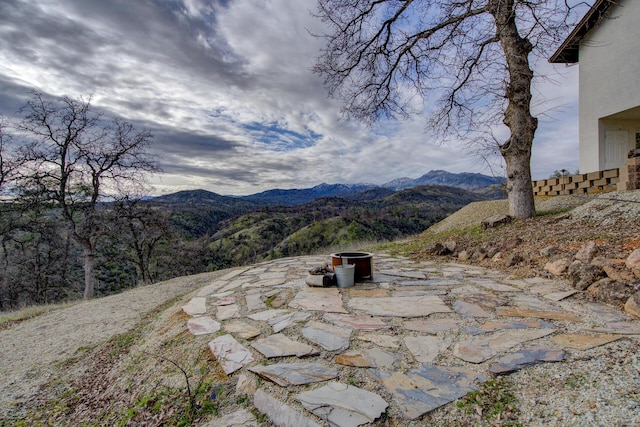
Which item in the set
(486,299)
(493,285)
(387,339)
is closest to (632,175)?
(493,285)

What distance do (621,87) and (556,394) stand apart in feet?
34.5

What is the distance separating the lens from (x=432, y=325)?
7.10 feet

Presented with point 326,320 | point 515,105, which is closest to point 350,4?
point 515,105

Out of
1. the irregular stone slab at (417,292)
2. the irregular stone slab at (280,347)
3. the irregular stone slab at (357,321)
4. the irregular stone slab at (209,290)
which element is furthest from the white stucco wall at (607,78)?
the irregular stone slab at (209,290)

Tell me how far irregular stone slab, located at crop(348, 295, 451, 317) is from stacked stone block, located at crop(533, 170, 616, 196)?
273 inches

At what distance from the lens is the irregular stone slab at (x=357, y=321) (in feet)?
7.18

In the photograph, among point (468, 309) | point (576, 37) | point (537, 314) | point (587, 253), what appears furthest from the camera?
point (576, 37)

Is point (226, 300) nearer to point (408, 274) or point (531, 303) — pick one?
point (408, 274)

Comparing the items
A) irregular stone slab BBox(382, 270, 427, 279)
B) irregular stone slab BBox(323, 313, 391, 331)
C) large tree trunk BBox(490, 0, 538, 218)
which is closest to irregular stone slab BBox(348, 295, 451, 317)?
irregular stone slab BBox(323, 313, 391, 331)

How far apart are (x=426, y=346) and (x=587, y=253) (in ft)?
7.24

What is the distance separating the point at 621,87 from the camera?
8.05 metres

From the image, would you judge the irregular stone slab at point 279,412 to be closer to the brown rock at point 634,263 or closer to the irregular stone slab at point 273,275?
the irregular stone slab at point 273,275

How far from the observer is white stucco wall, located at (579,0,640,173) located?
780 cm

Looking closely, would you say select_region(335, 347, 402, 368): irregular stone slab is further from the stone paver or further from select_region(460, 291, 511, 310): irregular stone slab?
select_region(460, 291, 511, 310): irregular stone slab
